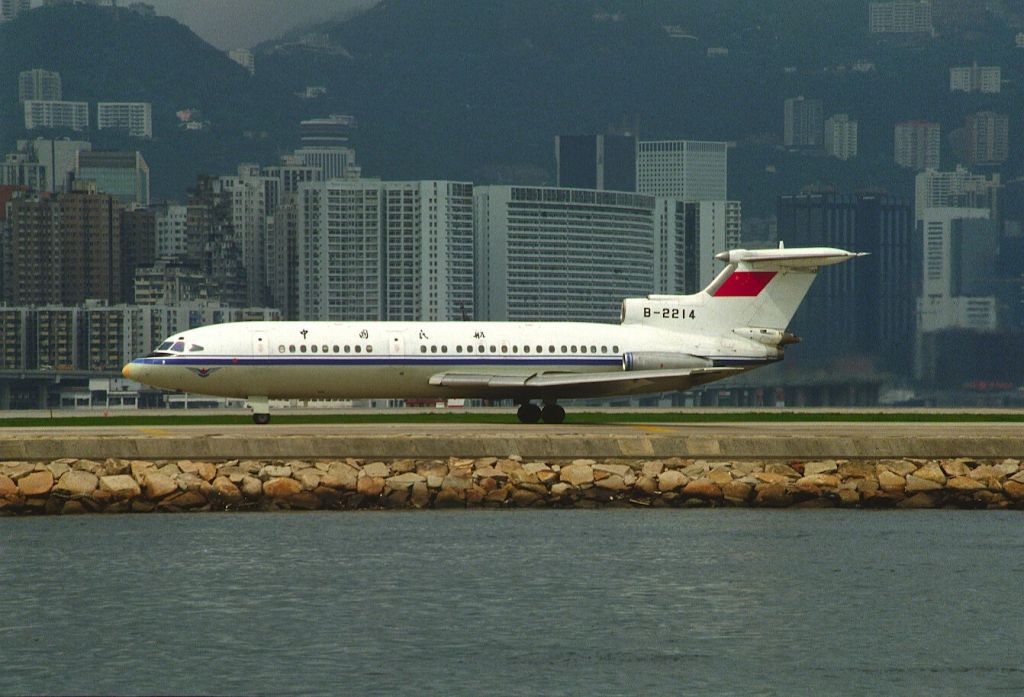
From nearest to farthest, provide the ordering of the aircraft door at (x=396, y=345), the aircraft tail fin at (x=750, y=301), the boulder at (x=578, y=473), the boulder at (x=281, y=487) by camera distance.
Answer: the boulder at (x=281, y=487), the boulder at (x=578, y=473), the aircraft door at (x=396, y=345), the aircraft tail fin at (x=750, y=301)

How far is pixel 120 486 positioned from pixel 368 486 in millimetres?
7063

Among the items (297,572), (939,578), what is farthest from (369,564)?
(939,578)

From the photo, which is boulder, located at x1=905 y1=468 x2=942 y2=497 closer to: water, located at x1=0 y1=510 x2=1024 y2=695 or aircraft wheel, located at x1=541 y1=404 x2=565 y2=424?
water, located at x1=0 y1=510 x2=1024 y2=695

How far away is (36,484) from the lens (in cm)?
4872

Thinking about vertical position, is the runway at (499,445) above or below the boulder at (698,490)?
above

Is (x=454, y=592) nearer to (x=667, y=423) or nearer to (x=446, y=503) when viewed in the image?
(x=446, y=503)

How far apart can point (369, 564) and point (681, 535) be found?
955cm

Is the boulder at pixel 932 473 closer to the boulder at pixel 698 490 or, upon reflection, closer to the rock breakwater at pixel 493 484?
the rock breakwater at pixel 493 484

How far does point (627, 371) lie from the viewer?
6488 cm

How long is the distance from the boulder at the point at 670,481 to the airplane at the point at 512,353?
47.3 ft

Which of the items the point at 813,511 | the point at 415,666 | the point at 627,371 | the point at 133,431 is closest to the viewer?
the point at 415,666

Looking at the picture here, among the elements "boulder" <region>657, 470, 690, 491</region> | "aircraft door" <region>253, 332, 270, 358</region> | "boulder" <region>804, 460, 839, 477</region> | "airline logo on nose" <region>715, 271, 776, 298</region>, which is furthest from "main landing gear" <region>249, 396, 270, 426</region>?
"boulder" <region>804, 460, 839, 477</region>

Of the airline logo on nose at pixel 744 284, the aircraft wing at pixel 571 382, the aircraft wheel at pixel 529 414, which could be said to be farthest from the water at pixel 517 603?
the airline logo on nose at pixel 744 284

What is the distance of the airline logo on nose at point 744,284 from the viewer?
67.1 m
